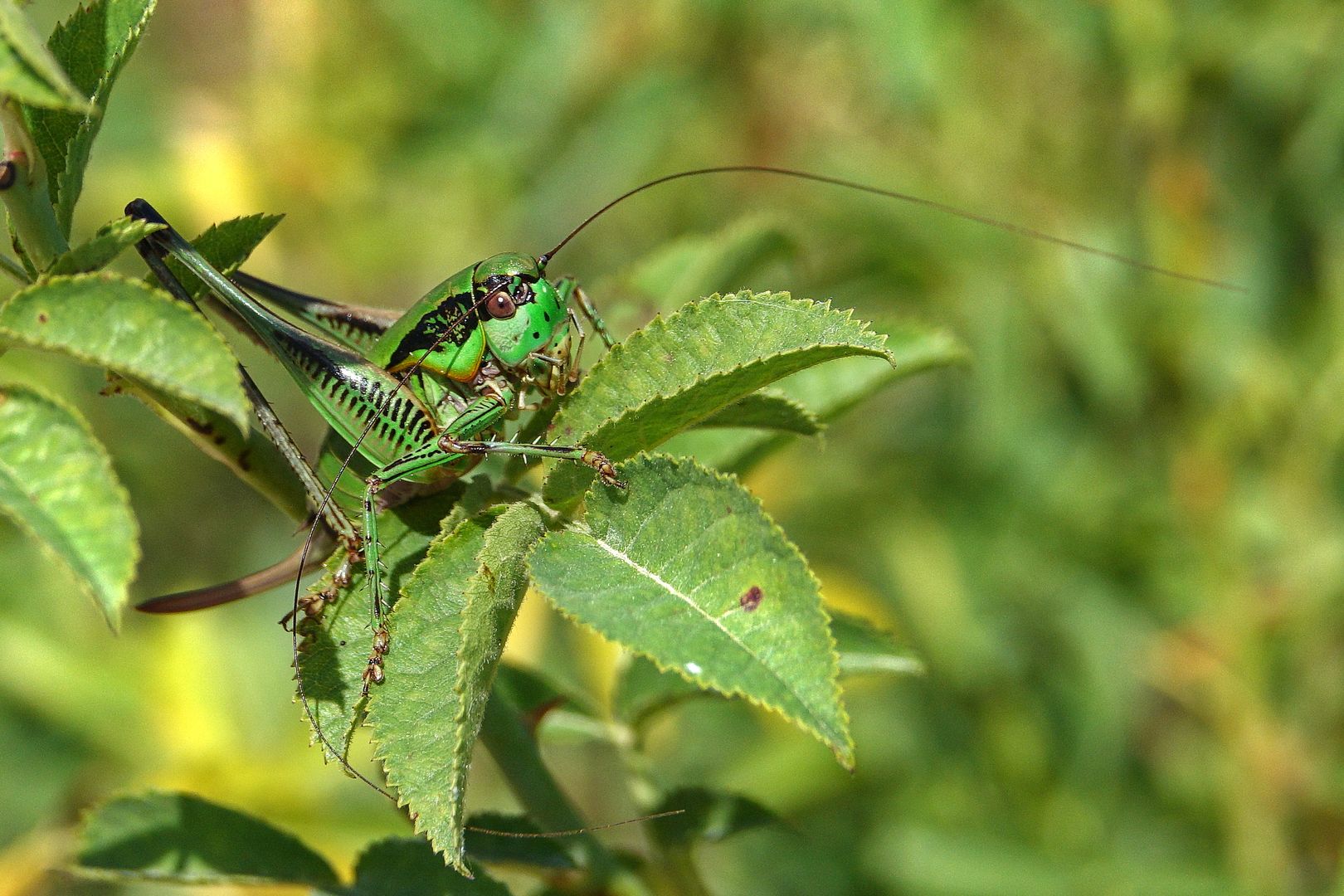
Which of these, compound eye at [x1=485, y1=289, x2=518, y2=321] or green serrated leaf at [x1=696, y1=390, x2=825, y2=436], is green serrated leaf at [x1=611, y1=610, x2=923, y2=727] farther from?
compound eye at [x1=485, y1=289, x2=518, y2=321]

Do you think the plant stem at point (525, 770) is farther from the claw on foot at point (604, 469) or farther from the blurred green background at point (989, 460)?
the blurred green background at point (989, 460)

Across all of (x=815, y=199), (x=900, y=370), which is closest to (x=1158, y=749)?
(x=815, y=199)

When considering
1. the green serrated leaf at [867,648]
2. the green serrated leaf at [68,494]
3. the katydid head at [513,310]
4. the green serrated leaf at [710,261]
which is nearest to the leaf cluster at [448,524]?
the green serrated leaf at [68,494]

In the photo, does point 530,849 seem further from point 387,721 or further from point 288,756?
point 288,756

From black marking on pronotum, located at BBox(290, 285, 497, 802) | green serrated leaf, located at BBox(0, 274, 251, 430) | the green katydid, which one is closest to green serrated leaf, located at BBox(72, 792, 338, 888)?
black marking on pronotum, located at BBox(290, 285, 497, 802)

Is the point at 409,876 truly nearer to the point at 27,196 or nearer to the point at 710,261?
the point at 27,196

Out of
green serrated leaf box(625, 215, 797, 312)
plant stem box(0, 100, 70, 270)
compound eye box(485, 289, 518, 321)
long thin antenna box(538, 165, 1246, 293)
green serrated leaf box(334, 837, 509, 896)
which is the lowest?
green serrated leaf box(334, 837, 509, 896)
